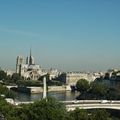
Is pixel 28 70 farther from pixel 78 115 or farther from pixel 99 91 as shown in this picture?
pixel 78 115

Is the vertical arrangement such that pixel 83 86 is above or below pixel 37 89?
above

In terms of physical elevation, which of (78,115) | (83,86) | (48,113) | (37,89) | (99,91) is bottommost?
(78,115)

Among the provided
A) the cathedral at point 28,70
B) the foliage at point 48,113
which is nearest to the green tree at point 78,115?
the foliage at point 48,113

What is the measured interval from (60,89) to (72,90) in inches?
105

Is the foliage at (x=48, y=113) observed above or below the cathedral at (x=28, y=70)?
below

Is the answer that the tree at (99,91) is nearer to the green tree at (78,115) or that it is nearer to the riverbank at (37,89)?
the riverbank at (37,89)

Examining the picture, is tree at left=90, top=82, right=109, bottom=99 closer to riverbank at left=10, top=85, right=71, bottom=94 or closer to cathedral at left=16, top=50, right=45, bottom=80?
riverbank at left=10, top=85, right=71, bottom=94

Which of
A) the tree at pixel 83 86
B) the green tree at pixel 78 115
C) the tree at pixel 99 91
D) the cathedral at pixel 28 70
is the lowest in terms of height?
the green tree at pixel 78 115

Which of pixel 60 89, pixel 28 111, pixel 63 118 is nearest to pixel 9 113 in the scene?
pixel 28 111

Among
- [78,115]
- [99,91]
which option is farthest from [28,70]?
[78,115]

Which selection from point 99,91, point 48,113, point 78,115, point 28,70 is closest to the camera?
point 48,113

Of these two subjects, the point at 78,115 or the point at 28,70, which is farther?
the point at 28,70

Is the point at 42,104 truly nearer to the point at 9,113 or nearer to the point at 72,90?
the point at 9,113

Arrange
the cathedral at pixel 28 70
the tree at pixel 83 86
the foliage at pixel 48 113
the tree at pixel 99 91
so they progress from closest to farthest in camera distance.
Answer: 1. the foliage at pixel 48 113
2. the tree at pixel 99 91
3. the tree at pixel 83 86
4. the cathedral at pixel 28 70
